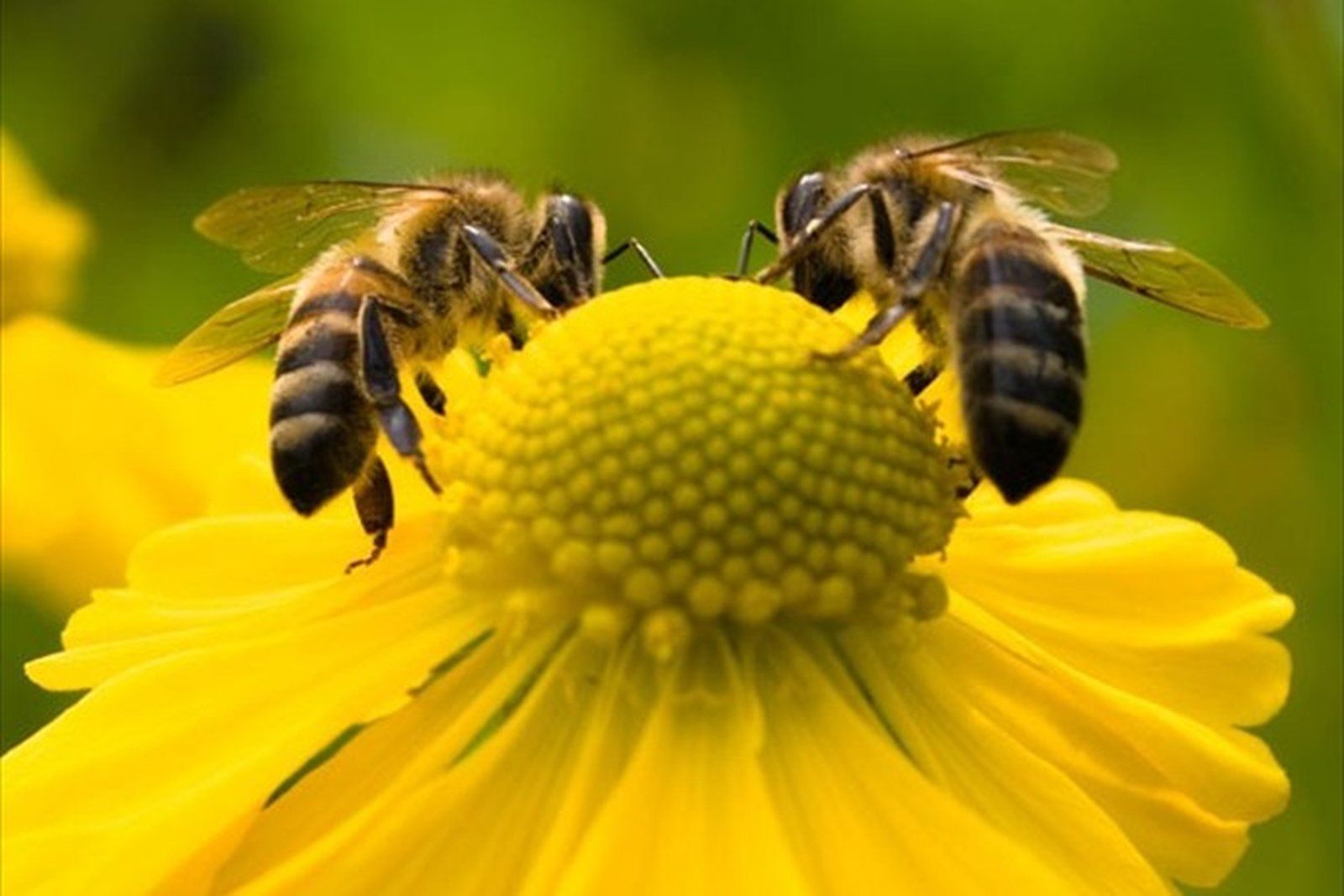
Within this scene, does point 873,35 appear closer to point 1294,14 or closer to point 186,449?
point 1294,14

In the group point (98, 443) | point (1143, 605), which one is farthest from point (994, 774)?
point (98, 443)

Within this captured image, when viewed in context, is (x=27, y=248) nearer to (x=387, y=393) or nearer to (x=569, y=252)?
(x=569, y=252)

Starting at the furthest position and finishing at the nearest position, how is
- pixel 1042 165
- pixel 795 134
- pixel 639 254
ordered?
pixel 795 134 < pixel 639 254 < pixel 1042 165

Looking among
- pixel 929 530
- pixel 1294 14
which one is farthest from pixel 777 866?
pixel 1294 14

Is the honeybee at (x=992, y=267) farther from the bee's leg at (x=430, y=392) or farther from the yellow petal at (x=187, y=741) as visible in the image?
the yellow petal at (x=187, y=741)

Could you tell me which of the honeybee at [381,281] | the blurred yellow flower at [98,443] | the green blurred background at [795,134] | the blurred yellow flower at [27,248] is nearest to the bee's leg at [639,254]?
the honeybee at [381,281]

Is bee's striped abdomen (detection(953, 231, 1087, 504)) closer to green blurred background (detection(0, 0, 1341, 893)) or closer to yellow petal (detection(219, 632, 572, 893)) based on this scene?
yellow petal (detection(219, 632, 572, 893))

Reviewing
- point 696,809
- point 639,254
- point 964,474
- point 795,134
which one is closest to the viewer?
point 696,809
